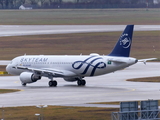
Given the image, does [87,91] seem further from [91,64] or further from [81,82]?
[81,82]

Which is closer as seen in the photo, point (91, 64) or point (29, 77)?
point (91, 64)

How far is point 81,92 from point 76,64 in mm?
5719

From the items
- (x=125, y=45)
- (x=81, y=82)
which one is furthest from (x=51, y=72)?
(x=125, y=45)

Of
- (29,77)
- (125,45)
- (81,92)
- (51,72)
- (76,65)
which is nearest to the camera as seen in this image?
(81,92)

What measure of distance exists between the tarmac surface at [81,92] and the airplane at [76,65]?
122cm

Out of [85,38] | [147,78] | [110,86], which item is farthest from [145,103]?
[85,38]

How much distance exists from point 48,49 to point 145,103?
78384 mm

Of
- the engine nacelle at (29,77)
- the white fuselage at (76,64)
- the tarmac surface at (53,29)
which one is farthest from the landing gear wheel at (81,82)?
the tarmac surface at (53,29)

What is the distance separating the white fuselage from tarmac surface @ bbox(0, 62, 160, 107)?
1.59m

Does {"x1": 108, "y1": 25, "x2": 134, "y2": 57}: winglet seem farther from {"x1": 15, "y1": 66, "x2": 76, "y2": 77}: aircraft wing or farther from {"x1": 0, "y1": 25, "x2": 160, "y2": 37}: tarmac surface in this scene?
{"x1": 0, "y1": 25, "x2": 160, "y2": 37}: tarmac surface

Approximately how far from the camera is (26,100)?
4431 cm

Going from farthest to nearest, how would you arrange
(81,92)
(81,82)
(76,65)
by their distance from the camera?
(81,82) → (76,65) → (81,92)

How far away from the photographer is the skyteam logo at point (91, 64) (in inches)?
2101

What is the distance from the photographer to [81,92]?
49.8 meters
